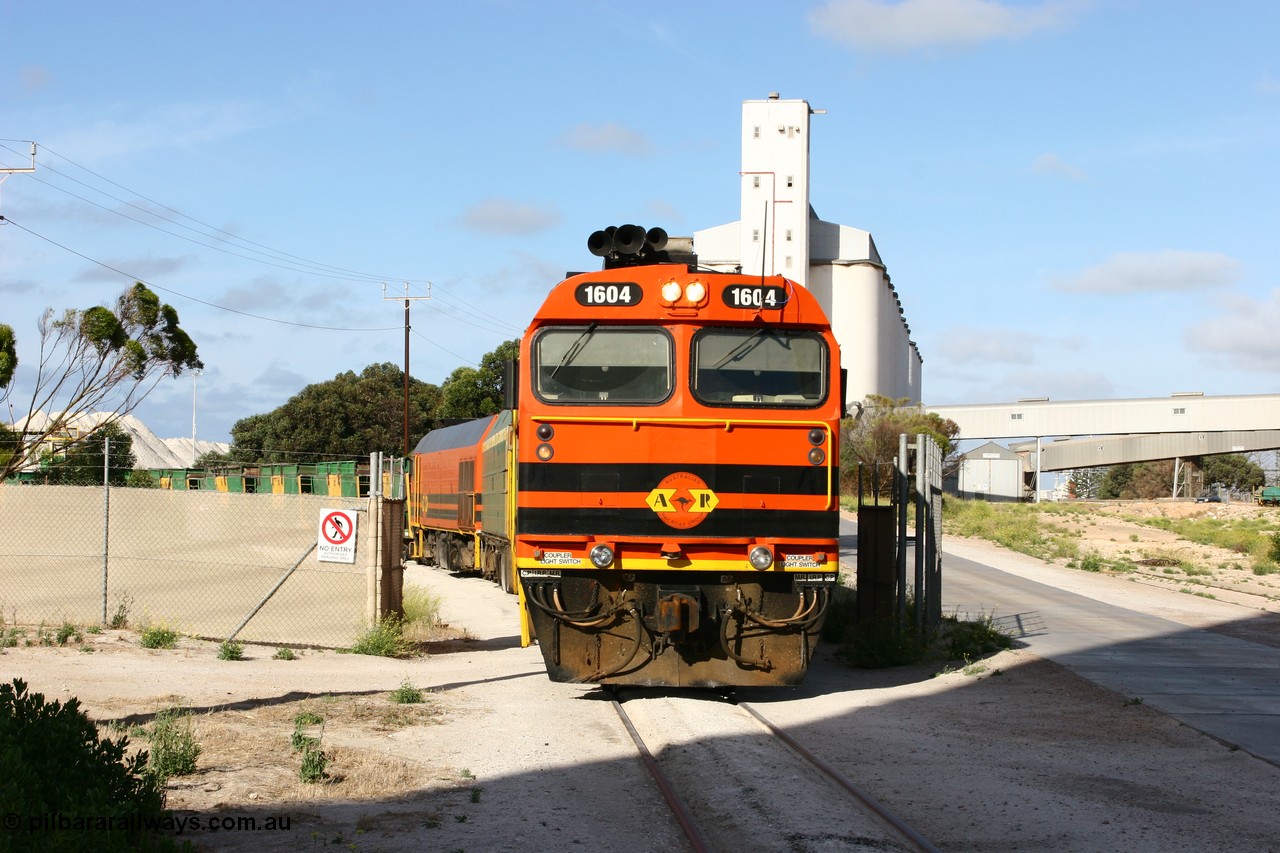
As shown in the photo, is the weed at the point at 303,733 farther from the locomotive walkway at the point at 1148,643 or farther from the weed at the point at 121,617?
the locomotive walkway at the point at 1148,643

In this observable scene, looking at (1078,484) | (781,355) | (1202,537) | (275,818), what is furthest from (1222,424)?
(275,818)

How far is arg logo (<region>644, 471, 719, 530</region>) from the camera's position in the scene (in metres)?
10.5

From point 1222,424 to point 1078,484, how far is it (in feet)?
210

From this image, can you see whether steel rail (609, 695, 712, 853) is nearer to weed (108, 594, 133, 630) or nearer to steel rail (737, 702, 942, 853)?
steel rail (737, 702, 942, 853)

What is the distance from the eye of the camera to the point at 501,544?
74.7 ft

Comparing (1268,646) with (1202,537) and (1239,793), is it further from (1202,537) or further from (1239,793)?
(1202,537)

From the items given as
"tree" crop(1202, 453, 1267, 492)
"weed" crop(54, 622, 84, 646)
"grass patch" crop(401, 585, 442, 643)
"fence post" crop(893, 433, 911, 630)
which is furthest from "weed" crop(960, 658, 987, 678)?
"tree" crop(1202, 453, 1267, 492)

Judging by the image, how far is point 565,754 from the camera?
9.05 meters

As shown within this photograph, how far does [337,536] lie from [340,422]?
193 feet

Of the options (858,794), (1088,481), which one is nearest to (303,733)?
(858,794)

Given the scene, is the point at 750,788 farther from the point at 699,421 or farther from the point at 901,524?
the point at 901,524

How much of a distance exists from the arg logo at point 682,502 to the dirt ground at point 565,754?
71.9 inches

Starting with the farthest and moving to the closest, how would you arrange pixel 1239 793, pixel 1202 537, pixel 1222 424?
1. pixel 1222 424
2. pixel 1202 537
3. pixel 1239 793

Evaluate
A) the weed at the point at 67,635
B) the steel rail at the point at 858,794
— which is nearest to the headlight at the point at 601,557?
the steel rail at the point at 858,794
